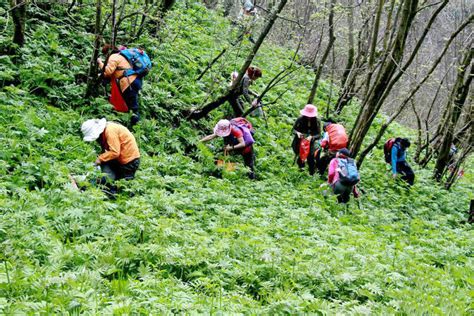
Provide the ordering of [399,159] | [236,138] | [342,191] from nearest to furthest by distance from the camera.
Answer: [342,191]
[236,138]
[399,159]

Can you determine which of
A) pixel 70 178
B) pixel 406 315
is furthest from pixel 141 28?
pixel 406 315

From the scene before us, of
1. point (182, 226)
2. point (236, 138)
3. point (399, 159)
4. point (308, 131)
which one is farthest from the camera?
point (399, 159)

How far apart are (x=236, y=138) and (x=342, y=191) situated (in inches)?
100

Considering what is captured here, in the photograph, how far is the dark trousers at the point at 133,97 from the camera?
31.8 feet

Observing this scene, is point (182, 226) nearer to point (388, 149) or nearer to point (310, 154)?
point (310, 154)

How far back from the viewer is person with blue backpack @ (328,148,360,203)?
32.1ft

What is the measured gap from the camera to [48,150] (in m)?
7.46

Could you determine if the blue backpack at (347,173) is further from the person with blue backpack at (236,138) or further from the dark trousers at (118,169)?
the dark trousers at (118,169)

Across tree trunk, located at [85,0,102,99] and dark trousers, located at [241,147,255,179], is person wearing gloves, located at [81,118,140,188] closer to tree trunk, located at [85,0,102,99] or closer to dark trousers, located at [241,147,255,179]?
tree trunk, located at [85,0,102,99]

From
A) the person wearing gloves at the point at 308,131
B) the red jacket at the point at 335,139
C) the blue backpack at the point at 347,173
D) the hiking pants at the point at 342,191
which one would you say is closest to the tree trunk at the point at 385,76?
the red jacket at the point at 335,139

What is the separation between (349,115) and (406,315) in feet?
42.5

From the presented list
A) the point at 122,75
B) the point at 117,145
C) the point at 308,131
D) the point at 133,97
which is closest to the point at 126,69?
the point at 122,75

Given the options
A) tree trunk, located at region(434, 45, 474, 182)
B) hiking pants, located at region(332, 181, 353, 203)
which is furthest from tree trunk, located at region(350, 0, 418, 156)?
tree trunk, located at region(434, 45, 474, 182)

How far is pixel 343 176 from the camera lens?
32.1 ft
